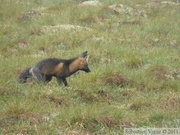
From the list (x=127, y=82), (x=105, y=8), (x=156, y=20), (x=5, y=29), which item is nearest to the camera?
(x=127, y=82)

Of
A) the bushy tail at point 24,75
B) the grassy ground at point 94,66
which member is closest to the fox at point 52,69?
the bushy tail at point 24,75

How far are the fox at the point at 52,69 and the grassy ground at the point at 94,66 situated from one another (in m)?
0.25

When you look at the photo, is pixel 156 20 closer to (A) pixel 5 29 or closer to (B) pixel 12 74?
(A) pixel 5 29

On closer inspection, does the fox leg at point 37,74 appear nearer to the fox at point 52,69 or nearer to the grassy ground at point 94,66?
the fox at point 52,69

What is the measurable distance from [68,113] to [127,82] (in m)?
4.04

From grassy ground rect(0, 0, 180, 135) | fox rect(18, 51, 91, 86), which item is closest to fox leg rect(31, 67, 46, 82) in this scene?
fox rect(18, 51, 91, 86)

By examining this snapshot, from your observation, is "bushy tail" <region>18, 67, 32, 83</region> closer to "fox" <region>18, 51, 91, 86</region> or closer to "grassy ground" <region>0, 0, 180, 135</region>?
"fox" <region>18, 51, 91, 86</region>

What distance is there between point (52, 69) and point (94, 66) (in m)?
2.59

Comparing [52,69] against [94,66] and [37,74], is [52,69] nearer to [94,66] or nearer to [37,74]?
[37,74]

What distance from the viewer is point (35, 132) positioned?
262 inches

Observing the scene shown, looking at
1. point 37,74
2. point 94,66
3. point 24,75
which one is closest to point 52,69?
point 37,74

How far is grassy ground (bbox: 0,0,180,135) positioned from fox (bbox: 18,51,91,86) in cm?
25

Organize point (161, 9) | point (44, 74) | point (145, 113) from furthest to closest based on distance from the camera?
point (161, 9) → point (44, 74) → point (145, 113)

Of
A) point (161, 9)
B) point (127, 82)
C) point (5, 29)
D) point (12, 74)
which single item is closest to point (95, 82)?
point (127, 82)
